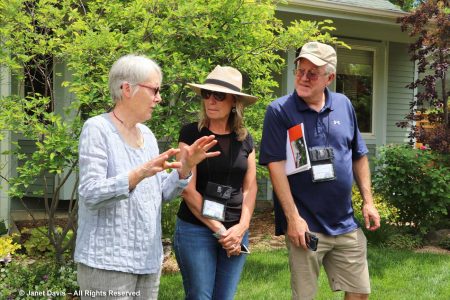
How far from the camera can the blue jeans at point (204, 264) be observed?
270 centimetres

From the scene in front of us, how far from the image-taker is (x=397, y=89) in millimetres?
10875

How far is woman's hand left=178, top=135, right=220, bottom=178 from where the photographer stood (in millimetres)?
2361

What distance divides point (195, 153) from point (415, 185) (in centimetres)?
507

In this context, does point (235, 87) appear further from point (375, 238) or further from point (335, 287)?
point (375, 238)

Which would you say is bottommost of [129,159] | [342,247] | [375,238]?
[375,238]

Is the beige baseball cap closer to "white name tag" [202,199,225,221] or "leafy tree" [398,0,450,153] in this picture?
"white name tag" [202,199,225,221]

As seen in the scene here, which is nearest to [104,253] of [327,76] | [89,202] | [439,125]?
[89,202]

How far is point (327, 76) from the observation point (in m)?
2.94

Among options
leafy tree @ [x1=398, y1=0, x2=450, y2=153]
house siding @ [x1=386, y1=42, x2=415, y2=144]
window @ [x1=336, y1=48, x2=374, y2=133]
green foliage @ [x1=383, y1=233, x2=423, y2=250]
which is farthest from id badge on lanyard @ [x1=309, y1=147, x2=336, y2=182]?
house siding @ [x1=386, y1=42, x2=415, y2=144]

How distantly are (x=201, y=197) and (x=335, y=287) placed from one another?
100 centimetres

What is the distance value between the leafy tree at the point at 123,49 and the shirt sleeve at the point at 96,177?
153 cm

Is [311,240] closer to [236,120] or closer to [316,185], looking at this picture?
[316,185]

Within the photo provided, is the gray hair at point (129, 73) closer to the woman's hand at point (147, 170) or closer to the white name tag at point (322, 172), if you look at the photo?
the woman's hand at point (147, 170)

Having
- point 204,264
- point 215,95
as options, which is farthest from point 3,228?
point 215,95
